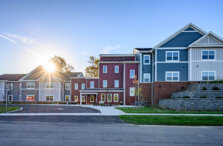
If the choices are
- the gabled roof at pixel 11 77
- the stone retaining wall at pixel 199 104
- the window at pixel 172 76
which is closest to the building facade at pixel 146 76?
the window at pixel 172 76

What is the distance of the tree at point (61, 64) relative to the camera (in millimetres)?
61431

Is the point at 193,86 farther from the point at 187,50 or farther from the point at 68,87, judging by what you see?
the point at 68,87

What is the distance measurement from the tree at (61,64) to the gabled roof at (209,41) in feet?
156

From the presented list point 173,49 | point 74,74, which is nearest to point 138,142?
point 173,49

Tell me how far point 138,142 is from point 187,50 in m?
22.5

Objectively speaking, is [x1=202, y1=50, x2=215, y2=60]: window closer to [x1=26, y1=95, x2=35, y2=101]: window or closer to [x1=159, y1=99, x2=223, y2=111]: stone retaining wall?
[x1=159, y1=99, x2=223, y2=111]: stone retaining wall

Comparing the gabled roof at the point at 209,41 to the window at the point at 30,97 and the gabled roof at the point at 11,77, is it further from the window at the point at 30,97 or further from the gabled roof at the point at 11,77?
the gabled roof at the point at 11,77

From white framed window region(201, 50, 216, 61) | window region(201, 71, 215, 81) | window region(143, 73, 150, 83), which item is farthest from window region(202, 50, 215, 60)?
window region(143, 73, 150, 83)

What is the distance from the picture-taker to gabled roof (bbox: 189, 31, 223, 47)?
23.7 meters

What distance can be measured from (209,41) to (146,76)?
35.9 ft

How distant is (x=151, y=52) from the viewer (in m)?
28.2

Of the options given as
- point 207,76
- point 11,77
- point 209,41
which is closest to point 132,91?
point 207,76

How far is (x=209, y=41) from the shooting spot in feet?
79.0

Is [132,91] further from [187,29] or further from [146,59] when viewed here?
[187,29]
